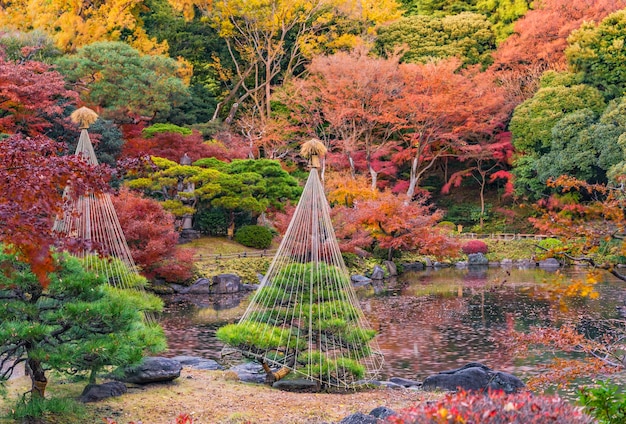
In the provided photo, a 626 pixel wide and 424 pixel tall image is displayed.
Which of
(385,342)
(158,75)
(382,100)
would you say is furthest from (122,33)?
(385,342)

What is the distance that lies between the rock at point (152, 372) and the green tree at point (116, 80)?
1637cm

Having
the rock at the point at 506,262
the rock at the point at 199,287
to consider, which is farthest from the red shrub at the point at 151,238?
the rock at the point at 506,262

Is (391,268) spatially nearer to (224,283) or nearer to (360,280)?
(360,280)

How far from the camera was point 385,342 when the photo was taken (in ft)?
43.3

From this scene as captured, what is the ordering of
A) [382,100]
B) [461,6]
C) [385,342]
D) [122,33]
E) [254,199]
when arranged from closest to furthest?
[385,342]
[254,199]
[382,100]
[122,33]
[461,6]

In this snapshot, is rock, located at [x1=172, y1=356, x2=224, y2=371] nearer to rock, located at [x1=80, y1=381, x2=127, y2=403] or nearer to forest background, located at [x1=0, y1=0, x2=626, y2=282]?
rock, located at [x1=80, y1=381, x2=127, y2=403]

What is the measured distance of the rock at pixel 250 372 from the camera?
370 inches

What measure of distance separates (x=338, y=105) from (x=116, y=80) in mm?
7797

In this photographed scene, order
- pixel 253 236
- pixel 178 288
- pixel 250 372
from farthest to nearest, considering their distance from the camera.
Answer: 1. pixel 253 236
2. pixel 178 288
3. pixel 250 372

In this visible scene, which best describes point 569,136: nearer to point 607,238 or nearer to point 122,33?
point 122,33

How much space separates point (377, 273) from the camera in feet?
73.6

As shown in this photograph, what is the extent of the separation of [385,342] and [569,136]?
15.5 metres

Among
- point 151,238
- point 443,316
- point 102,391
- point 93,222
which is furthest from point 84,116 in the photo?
point 443,316

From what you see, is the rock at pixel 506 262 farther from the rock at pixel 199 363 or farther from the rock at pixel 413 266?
the rock at pixel 199 363
